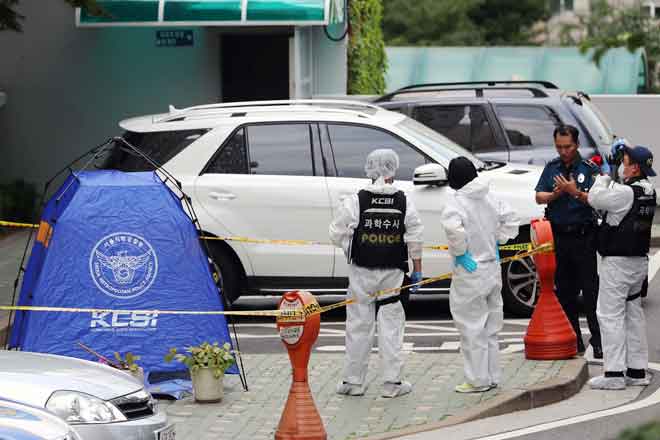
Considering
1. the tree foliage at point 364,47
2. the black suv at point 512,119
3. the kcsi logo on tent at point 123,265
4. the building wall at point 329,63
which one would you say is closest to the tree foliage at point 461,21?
the tree foliage at point 364,47

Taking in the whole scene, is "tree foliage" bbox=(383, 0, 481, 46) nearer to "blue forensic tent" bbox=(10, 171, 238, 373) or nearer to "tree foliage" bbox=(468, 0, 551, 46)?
"tree foliage" bbox=(468, 0, 551, 46)

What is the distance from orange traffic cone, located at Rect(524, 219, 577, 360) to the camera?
10.0 metres

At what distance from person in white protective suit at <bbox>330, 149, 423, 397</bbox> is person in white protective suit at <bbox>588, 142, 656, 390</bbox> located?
1.38 metres

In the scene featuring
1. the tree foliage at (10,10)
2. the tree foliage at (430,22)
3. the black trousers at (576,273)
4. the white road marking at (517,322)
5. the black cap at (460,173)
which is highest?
the tree foliage at (430,22)

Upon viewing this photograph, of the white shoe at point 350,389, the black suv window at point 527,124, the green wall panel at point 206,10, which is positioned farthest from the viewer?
the green wall panel at point 206,10

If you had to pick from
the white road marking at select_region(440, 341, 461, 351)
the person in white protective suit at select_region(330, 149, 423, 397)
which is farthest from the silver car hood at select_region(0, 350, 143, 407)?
the white road marking at select_region(440, 341, 461, 351)

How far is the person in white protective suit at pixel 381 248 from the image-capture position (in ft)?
29.4

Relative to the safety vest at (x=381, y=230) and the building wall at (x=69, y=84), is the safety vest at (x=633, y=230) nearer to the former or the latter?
the safety vest at (x=381, y=230)

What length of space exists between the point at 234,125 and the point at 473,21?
52.4 metres

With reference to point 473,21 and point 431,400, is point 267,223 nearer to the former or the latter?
point 431,400

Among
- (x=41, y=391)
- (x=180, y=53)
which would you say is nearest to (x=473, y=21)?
(x=180, y=53)

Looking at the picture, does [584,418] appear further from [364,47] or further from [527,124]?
[364,47]

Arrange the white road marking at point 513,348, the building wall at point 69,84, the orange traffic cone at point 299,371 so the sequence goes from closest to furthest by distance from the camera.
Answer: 1. the orange traffic cone at point 299,371
2. the white road marking at point 513,348
3. the building wall at point 69,84

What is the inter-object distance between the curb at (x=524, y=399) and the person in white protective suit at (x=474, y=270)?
0.99 ft
